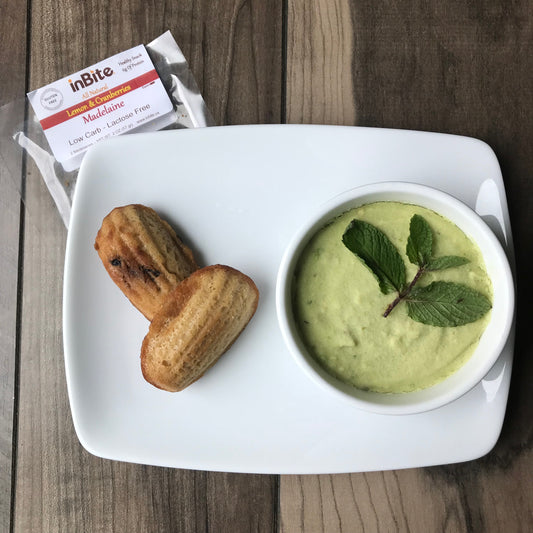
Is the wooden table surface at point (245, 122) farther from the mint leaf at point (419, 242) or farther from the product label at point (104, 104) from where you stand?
→ the mint leaf at point (419, 242)

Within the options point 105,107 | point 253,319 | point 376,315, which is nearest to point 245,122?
point 105,107

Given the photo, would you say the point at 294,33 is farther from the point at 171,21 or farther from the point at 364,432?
the point at 364,432

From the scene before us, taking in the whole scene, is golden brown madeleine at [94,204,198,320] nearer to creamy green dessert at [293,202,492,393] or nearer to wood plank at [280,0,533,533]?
creamy green dessert at [293,202,492,393]

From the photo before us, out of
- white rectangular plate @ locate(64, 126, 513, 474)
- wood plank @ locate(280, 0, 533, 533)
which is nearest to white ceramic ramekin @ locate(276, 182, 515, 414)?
white rectangular plate @ locate(64, 126, 513, 474)

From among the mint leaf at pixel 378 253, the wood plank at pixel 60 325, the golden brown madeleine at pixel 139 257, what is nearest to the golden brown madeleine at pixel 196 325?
the golden brown madeleine at pixel 139 257

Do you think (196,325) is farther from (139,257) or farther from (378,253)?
(378,253)

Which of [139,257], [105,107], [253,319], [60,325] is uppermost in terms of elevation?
[105,107]

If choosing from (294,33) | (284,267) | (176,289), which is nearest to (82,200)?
(176,289)
